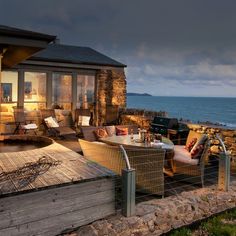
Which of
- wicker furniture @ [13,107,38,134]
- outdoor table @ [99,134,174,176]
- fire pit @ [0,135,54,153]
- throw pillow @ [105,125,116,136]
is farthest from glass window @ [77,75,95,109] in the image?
outdoor table @ [99,134,174,176]

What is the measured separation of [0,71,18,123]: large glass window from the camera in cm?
987

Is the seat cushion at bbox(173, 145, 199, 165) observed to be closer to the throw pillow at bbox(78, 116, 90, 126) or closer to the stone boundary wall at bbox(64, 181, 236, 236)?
the stone boundary wall at bbox(64, 181, 236, 236)

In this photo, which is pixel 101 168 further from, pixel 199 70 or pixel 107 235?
pixel 199 70

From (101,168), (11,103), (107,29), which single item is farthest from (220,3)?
(101,168)

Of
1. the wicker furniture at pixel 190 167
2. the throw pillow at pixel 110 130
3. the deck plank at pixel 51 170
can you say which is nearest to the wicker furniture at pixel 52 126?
the throw pillow at pixel 110 130

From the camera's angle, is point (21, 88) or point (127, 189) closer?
point (127, 189)

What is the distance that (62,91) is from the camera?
11.0 meters

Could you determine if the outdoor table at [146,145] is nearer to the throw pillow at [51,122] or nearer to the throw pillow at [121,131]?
the throw pillow at [121,131]

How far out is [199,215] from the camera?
15.6ft

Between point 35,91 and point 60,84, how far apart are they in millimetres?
1005

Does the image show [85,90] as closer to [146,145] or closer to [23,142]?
[23,142]

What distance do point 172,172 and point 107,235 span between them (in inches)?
97.5

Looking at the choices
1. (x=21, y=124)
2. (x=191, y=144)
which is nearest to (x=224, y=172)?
(x=191, y=144)

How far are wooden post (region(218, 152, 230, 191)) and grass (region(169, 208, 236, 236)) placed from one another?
586 millimetres
